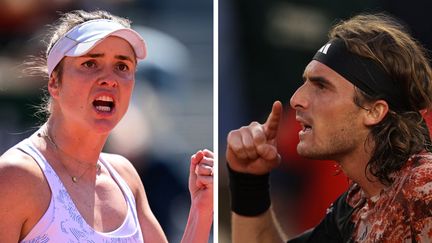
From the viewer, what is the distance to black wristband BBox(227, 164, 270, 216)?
1953mm

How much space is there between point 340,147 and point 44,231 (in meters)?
0.78

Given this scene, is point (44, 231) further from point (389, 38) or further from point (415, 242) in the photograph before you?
point (389, 38)

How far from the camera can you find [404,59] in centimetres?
187

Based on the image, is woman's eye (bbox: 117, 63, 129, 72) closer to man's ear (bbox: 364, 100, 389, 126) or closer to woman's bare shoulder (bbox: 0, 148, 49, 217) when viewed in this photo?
woman's bare shoulder (bbox: 0, 148, 49, 217)

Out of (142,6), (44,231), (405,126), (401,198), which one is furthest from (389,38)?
(142,6)

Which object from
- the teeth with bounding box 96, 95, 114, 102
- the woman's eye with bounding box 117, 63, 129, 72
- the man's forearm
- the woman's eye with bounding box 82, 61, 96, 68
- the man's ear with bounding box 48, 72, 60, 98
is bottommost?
the man's forearm

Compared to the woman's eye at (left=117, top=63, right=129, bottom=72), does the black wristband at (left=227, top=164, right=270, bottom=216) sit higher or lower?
lower

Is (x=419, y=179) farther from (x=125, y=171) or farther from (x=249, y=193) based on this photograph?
(x=125, y=171)

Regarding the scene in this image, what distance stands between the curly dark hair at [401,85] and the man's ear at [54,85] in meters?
0.79

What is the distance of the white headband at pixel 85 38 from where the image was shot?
6.32 feet

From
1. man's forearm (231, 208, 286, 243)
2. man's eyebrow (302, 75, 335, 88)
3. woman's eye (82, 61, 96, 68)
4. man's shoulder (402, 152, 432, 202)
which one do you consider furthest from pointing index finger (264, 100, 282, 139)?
woman's eye (82, 61, 96, 68)

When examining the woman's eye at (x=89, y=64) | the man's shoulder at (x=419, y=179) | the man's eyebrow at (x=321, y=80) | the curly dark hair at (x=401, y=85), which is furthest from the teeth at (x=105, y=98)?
the man's shoulder at (x=419, y=179)

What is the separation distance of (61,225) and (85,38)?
1.67 ft

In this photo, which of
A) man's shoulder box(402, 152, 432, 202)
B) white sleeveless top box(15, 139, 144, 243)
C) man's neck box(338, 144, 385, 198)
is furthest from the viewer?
man's neck box(338, 144, 385, 198)
